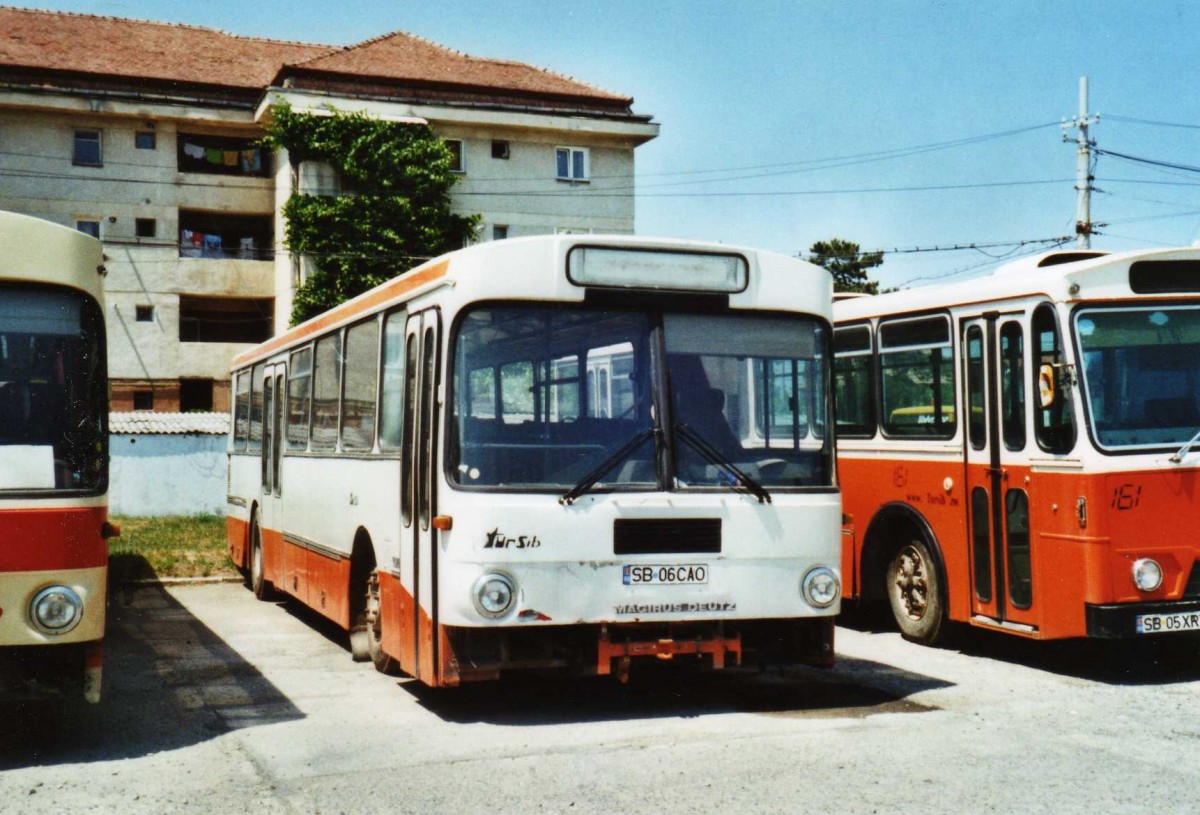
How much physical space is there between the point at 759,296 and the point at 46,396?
166 inches

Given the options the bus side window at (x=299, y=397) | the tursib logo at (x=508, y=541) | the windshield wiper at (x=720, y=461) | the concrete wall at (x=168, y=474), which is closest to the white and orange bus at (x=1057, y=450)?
the windshield wiper at (x=720, y=461)

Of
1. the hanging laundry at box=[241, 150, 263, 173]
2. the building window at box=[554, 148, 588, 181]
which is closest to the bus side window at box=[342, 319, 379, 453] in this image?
the hanging laundry at box=[241, 150, 263, 173]

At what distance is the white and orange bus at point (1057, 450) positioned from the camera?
9.56 m

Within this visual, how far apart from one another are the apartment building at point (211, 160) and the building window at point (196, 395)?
0.05 metres

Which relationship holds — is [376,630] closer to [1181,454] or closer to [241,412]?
[1181,454]

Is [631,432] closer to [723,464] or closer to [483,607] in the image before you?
[723,464]

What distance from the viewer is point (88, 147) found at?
139ft

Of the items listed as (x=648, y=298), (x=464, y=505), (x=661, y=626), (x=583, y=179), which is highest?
(x=583, y=179)

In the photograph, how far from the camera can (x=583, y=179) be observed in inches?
1809

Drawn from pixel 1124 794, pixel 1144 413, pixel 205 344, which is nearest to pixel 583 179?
pixel 205 344

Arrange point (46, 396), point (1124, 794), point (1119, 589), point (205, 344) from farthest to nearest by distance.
Answer: point (205, 344), point (1119, 589), point (46, 396), point (1124, 794)

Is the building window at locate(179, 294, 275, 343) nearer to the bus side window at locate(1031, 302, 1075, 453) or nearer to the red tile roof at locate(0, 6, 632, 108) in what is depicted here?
the red tile roof at locate(0, 6, 632, 108)

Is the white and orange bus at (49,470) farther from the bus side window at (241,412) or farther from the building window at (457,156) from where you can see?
the building window at (457,156)

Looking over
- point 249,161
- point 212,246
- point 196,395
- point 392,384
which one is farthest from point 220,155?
point 392,384
